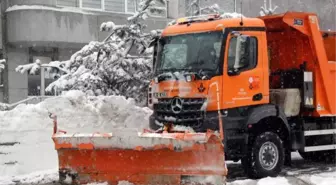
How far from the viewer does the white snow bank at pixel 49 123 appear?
1169cm

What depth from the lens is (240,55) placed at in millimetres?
9734

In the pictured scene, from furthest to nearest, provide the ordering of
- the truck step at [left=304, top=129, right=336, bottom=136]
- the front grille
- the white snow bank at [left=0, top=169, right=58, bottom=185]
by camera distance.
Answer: the truck step at [left=304, top=129, right=336, bottom=136]
the white snow bank at [left=0, top=169, right=58, bottom=185]
the front grille

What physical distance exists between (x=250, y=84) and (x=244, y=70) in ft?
0.92

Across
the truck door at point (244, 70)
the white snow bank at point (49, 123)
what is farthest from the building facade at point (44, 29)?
the truck door at point (244, 70)

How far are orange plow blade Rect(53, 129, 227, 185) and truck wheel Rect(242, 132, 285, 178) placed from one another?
68.7 inches

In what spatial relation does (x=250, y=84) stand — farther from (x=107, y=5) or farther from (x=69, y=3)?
(x=107, y=5)

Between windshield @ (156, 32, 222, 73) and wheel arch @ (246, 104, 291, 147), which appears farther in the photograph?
wheel arch @ (246, 104, 291, 147)

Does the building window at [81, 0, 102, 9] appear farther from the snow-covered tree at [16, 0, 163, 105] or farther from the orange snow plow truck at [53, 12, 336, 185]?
the orange snow plow truck at [53, 12, 336, 185]

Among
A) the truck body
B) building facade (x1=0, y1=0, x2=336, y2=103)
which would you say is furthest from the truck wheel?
building facade (x1=0, y1=0, x2=336, y2=103)

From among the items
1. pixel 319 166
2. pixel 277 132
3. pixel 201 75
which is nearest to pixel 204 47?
pixel 201 75

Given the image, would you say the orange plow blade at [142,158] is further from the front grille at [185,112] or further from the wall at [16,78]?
the wall at [16,78]

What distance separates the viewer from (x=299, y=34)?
11164mm

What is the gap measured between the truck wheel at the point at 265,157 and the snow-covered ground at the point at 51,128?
0.27m

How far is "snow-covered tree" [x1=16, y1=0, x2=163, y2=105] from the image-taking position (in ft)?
45.6
